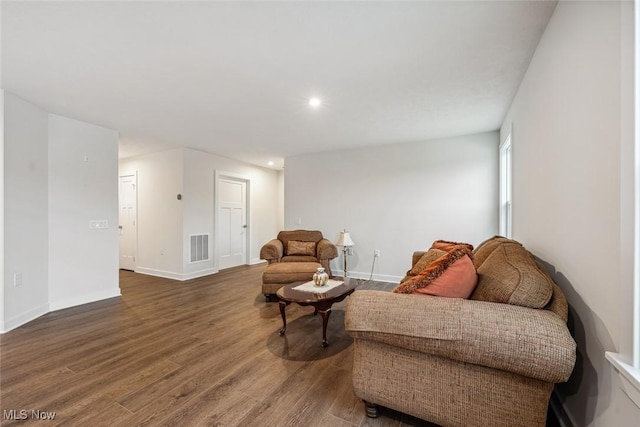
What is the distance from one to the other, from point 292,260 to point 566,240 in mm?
3159

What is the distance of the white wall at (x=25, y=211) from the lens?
2.66m

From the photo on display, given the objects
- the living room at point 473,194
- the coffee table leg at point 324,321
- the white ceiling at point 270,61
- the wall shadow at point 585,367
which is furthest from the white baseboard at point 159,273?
the wall shadow at point 585,367

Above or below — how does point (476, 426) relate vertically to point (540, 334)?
below

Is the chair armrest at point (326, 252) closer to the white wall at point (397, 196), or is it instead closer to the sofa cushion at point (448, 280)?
the white wall at point (397, 196)

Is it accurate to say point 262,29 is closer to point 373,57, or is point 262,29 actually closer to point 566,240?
point 373,57

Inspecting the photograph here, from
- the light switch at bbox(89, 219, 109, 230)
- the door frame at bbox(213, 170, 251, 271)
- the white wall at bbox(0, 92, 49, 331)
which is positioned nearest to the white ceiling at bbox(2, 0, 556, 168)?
the white wall at bbox(0, 92, 49, 331)

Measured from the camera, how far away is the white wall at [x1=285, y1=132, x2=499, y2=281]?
400 centimetres

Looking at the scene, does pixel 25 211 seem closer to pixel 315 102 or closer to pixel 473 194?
pixel 315 102

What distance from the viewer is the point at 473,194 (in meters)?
4.02

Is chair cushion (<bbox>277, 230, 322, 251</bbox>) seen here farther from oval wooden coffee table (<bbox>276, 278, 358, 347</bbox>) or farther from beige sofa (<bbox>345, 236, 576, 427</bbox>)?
beige sofa (<bbox>345, 236, 576, 427</bbox>)

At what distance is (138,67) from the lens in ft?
7.11

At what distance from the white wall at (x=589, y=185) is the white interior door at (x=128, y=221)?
6.25 m

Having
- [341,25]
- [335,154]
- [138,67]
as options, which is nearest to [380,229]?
[335,154]

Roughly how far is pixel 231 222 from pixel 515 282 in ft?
17.6
